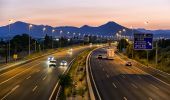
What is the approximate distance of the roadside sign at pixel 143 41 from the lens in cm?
6944

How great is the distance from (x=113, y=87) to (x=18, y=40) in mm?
146123

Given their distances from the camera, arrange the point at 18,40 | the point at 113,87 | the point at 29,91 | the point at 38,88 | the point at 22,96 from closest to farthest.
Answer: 1. the point at 22,96
2. the point at 29,91
3. the point at 38,88
4. the point at 113,87
5. the point at 18,40

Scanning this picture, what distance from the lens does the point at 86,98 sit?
105 ft

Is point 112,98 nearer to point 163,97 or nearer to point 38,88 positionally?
point 163,97

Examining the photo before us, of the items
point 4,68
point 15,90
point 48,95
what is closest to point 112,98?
point 48,95

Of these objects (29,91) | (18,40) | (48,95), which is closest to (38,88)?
(29,91)

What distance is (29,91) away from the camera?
124 ft

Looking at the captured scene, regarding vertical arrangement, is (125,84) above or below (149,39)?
below

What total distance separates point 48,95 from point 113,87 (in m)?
10.5

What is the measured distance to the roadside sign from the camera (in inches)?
2734

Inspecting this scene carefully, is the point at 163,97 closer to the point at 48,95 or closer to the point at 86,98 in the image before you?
the point at 86,98

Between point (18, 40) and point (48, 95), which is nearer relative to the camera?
point (48, 95)

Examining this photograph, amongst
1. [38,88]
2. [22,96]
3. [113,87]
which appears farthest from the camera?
[113,87]

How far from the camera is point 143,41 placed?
69750 millimetres
